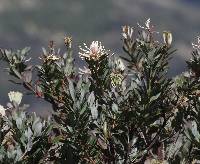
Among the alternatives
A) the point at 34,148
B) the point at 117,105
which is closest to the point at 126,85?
the point at 117,105

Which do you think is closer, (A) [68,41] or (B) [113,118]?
(B) [113,118]

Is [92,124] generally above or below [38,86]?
below

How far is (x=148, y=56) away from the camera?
5.45m

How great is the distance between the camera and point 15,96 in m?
6.96

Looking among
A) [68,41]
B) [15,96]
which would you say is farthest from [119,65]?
[15,96]

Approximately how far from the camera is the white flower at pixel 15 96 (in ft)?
22.6

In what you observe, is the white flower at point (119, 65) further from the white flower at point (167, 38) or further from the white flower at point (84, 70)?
the white flower at point (167, 38)

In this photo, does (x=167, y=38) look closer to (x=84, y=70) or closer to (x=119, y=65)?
(x=84, y=70)

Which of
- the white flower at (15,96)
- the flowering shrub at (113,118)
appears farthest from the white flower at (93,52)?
the white flower at (15,96)

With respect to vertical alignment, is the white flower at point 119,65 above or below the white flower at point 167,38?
above

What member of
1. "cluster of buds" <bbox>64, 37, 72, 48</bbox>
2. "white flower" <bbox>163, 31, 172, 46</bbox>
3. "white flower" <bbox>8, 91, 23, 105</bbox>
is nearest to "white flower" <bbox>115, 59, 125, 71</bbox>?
"cluster of buds" <bbox>64, 37, 72, 48</bbox>

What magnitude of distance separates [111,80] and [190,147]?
96 cm

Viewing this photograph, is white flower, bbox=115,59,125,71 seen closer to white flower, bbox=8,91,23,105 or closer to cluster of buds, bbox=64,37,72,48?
cluster of buds, bbox=64,37,72,48

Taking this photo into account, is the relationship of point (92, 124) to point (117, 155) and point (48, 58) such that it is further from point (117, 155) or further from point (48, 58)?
point (48, 58)
